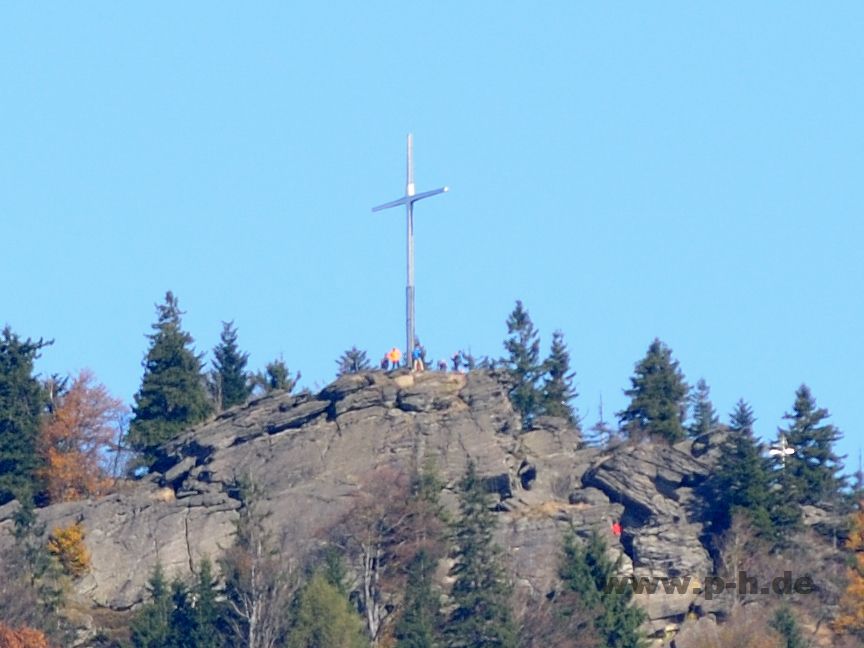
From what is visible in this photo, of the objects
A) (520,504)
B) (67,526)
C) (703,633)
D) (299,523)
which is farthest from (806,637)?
(67,526)

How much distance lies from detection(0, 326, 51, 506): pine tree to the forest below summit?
9 centimetres

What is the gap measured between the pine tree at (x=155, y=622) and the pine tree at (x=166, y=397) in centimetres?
1249

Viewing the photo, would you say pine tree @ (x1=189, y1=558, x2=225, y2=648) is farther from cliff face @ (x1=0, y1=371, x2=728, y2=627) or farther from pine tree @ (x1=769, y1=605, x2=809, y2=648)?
pine tree @ (x1=769, y1=605, x2=809, y2=648)

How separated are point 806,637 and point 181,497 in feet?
65.6

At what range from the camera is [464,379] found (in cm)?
9106

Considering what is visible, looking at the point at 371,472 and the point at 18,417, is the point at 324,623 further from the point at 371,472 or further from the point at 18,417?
the point at 18,417

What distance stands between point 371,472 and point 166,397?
38.0 feet

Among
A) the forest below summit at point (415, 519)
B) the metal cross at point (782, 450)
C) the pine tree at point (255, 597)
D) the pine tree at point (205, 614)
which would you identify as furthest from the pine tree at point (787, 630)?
the pine tree at point (205, 614)

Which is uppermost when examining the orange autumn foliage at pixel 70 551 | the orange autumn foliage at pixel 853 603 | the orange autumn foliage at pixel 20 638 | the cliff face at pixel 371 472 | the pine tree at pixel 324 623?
the cliff face at pixel 371 472

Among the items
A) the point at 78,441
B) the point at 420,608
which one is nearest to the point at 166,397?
the point at 78,441

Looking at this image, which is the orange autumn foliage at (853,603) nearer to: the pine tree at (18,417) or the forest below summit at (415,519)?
the forest below summit at (415,519)

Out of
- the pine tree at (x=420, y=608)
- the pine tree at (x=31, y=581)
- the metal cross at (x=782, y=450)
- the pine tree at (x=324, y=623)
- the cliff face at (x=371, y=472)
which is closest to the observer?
the pine tree at (x=324, y=623)

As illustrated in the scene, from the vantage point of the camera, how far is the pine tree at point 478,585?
268ft

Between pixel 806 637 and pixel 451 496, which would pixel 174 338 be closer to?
pixel 451 496
